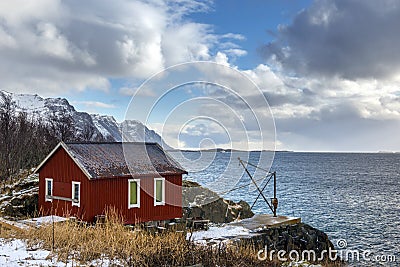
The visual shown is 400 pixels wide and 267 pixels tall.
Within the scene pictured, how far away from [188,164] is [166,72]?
3.44m

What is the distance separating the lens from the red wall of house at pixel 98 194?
728 inches

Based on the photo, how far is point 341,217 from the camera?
118ft

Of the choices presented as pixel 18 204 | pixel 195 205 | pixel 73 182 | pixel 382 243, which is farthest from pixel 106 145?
pixel 382 243

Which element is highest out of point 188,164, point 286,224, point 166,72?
point 166,72

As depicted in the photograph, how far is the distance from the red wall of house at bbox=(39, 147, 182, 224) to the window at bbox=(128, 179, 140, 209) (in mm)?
169

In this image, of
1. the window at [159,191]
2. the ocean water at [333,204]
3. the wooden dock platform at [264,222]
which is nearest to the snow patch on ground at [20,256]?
the ocean water at [333,204]

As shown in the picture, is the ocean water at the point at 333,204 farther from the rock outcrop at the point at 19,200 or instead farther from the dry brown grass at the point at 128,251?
the rock outcrop at the point at 19,200

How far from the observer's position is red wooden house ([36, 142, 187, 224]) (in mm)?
18625

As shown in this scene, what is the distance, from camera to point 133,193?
19.8 meters

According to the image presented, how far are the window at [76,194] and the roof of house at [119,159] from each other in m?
1.11

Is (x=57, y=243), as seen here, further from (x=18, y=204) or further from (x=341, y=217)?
(x=341, y=217)

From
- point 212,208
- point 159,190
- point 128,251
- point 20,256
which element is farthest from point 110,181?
point 128,251

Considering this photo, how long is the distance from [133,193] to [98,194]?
6.02ft

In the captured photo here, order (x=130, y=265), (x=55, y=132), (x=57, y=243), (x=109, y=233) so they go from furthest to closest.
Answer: (x=55, y=132) < (x=109, y=233) < (x=57, y=243) < (x=130, y=265)
